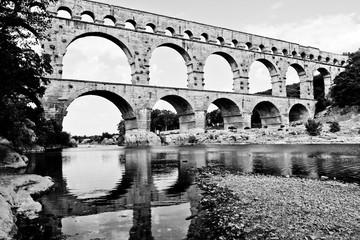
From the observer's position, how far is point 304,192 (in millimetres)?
7445

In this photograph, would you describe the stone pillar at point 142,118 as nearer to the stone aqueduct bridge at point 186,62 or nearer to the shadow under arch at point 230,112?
the stone aqueduct bridge at point 186,62

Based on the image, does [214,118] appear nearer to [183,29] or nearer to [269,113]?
[269,113]

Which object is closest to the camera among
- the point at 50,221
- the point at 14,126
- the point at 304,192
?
the point at 50,221

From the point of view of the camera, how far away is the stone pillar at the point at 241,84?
46566 millimetres

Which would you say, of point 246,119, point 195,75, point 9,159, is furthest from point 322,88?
point 9,159

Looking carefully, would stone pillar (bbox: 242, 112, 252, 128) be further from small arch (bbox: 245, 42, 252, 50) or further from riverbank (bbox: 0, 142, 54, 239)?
riverbank (bbox: 0, 142, 54, 239)

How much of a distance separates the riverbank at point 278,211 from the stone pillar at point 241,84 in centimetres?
3885

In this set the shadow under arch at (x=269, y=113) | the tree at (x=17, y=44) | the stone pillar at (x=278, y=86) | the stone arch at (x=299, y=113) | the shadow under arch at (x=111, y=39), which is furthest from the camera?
the stone arch at (x=299, y=113)

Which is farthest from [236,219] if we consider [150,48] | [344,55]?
[344,55]

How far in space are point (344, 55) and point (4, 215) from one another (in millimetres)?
70755

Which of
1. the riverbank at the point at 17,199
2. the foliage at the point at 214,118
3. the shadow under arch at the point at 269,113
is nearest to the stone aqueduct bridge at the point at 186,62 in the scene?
the shadow under arch at the point at 269,113

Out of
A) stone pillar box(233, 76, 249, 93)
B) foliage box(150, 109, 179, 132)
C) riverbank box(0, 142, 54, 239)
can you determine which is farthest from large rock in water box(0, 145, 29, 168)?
foliage box(150, 109, 179, 132)

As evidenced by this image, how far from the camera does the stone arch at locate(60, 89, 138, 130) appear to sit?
103ft

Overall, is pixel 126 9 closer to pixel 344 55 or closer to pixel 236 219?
pixel 236 219
